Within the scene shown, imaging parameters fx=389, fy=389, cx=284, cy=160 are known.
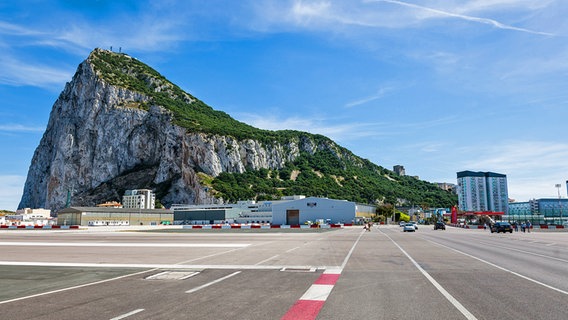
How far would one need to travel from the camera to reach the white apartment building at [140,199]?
162m

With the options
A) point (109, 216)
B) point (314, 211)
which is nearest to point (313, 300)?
point (109, 216)

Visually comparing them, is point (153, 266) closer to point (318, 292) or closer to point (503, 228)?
point (318, 292)

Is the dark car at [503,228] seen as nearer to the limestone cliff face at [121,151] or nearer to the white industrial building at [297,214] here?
the white industrial building at [297,214]

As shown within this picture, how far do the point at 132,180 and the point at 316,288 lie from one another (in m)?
178

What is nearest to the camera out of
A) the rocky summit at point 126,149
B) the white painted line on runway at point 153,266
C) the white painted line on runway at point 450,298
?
the white painted line on runway at point 450,298

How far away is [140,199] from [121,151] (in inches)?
1018

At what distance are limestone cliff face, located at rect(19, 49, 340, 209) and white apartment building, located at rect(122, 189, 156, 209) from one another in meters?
4.23

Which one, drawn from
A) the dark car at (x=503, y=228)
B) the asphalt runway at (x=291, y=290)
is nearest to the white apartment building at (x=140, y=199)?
the dark car at (x=503, y=228)

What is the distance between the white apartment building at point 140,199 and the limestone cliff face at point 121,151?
13.9ft

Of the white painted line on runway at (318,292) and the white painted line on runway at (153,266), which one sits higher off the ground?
the white painted line on runway at (318,292)

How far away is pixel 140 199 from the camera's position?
165m

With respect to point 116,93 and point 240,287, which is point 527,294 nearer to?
point 240,287

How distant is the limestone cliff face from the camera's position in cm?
16500

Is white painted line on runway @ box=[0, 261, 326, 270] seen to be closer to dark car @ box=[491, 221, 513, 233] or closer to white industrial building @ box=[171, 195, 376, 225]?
dark car @ box=[491, 221, 513, 233]
